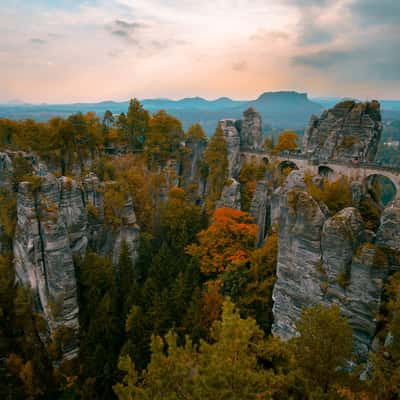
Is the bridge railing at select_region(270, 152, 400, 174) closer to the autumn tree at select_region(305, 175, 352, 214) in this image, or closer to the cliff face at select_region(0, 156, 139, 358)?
the autumn tree at select_region(305, 175, 352, 214)

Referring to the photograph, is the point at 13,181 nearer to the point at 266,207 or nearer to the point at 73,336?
the point at 73,336

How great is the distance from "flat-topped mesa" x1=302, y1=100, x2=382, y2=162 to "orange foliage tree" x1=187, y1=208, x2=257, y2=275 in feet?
50.7

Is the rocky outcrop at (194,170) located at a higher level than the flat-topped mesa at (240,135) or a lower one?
lower

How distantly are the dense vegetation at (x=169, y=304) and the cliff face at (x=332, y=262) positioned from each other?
4.49 ft

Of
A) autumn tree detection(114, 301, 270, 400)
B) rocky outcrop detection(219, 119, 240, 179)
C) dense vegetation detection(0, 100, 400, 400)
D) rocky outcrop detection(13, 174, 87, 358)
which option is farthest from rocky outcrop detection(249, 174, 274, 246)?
autumn tree detection(114, 301, 270, 400)

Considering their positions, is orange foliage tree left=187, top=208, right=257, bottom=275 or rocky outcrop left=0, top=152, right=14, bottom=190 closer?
rocky outcrop left=0, top=152, right=14, bottom=190

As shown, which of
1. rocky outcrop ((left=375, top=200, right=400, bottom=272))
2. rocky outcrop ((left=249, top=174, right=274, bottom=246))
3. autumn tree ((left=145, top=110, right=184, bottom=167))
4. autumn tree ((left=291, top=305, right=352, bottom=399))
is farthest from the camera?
autumn tree ((left=145, top=110, right=184, bottom=167))

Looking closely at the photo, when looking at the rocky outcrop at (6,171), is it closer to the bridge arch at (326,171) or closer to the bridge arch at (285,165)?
the bridge arch at (285,165)

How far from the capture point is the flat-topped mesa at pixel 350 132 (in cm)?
3962

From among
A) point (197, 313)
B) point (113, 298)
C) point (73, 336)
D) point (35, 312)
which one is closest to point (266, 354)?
point (197, 313)

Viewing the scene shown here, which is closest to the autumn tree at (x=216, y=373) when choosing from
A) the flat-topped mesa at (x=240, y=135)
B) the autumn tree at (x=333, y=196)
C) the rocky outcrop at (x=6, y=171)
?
the autumn tree at (x=333, y=196)

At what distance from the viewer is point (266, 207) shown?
3747 cm

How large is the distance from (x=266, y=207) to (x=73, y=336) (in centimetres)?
2350

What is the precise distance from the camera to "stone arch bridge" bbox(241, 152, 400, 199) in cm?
3581
